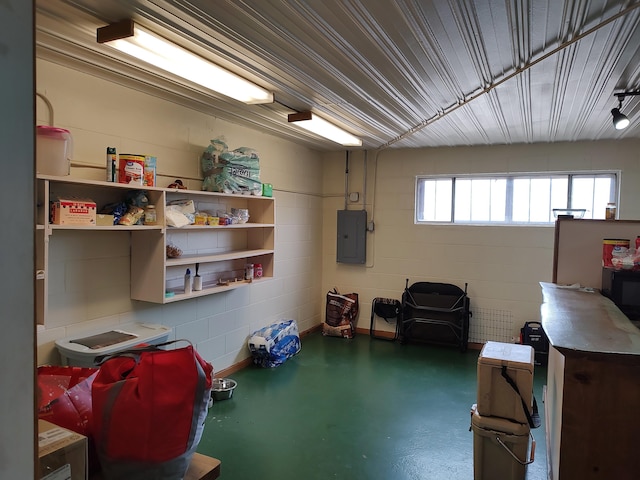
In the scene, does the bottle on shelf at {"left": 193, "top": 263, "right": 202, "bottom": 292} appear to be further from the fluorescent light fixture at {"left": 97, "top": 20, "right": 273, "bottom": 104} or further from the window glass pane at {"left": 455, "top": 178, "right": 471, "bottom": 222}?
the window glass pane at {"left": 455, "top": 178, "right": 471, "bottom": 222}

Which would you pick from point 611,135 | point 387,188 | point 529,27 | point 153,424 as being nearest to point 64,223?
point 153,424

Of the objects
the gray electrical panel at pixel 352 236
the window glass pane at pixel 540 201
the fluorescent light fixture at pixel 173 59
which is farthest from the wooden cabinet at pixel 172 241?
the window glass pane at pixel 540 201

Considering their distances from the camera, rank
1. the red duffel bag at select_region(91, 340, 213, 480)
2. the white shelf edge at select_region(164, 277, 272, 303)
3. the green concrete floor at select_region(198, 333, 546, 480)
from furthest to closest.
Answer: the white shelf edge at select_region(164, 277, 272, 303) < the green concrete floor at select_region(198, 333, 546, 480) < the red duffel bag at select_region(91, 340, 213, 480)

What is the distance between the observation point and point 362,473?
8.71 ft

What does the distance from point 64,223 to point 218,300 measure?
6.21 feet

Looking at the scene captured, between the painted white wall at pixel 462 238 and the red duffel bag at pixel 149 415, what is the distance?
4.61 m

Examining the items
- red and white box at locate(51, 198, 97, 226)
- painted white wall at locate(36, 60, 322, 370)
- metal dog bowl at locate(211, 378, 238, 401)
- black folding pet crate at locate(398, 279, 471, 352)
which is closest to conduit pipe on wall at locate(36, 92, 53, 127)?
painted white wall at locate(36, 60, 322, 370)

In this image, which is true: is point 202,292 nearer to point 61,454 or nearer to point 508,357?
point 508,357

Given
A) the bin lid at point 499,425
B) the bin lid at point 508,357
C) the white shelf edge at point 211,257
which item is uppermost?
the white shelf edge at point 211,257

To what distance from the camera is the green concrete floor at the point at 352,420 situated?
272 centimetres

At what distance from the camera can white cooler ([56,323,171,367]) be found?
2.47 m

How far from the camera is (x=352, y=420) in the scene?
3.35m

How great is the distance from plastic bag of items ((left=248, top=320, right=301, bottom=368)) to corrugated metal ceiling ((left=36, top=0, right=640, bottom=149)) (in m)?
2.24

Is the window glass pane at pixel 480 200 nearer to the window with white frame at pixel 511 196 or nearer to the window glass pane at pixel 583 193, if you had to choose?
the window with white frame at pixel 511 196
